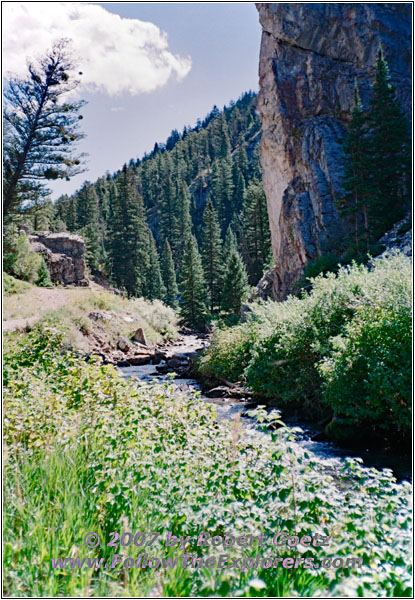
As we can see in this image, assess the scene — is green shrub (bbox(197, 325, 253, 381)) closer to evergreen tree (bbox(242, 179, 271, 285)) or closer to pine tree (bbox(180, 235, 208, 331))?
pine tree (bbox(180, 235, 208, 331))

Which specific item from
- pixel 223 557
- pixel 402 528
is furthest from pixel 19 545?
pixel 402 528

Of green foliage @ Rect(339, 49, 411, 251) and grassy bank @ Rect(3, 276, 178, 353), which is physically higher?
green foliage @ Rect(339, 49, 411, 251)

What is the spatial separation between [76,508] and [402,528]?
2552 millimetres

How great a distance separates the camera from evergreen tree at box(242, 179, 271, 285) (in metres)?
56.4

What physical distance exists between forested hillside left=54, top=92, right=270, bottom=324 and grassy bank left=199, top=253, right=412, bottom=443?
28387 mm

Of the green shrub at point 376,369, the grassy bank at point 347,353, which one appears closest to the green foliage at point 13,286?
the grassy bank at point 347,353

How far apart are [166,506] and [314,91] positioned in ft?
119

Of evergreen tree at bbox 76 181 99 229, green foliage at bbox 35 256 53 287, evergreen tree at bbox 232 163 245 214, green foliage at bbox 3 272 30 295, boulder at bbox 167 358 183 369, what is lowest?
boulder at bbox 167 358 183 369

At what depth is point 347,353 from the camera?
9977mm

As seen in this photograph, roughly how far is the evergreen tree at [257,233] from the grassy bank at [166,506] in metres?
51.8

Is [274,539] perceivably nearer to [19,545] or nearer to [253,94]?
[19,545]

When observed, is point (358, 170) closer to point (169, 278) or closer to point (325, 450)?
point (325, 450)

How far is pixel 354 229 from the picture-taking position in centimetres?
2875

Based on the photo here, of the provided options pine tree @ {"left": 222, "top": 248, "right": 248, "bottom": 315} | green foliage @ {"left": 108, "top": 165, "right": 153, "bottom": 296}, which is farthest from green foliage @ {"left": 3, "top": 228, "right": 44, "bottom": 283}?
pine tree @ {"left": 222, "top": 248, "right": 248, "bottom": 315}
